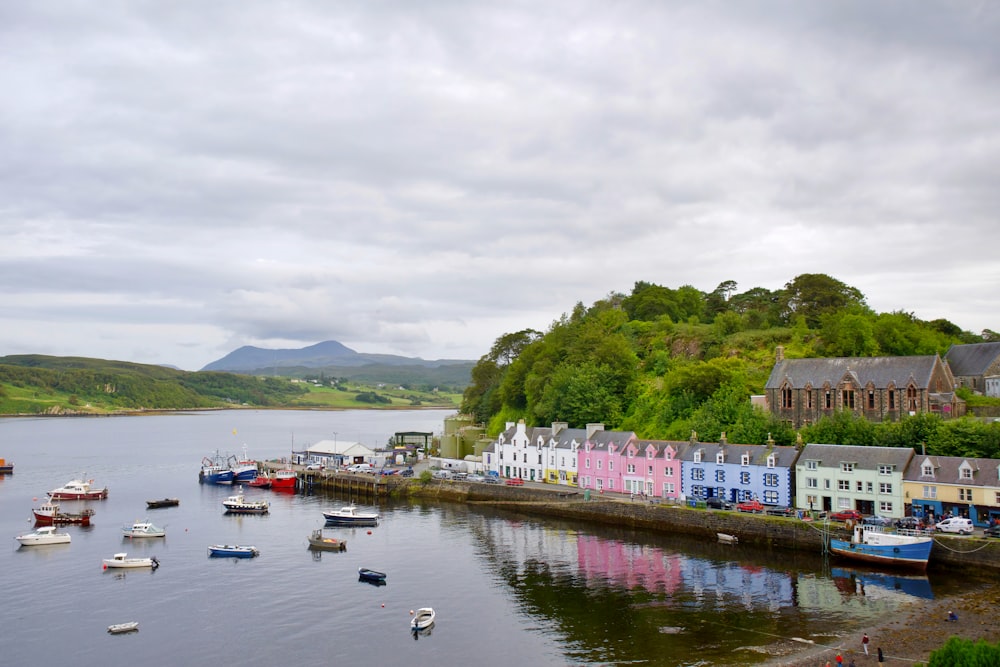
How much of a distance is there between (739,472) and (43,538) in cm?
5691

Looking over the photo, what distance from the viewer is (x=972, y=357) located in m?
73.2

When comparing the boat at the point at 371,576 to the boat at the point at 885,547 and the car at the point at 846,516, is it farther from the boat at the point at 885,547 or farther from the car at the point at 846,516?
the car at the point at 846,516

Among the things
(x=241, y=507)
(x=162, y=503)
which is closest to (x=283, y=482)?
(x=162, y=503)

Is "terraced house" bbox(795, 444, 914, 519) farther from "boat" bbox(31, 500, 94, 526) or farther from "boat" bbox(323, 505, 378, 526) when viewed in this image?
"boat" bbox(31, 500, 94, 526)

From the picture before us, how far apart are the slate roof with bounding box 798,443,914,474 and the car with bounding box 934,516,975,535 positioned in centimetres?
548

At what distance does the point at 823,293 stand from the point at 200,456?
111046 mm

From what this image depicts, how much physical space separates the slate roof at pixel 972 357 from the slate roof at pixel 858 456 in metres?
23.6

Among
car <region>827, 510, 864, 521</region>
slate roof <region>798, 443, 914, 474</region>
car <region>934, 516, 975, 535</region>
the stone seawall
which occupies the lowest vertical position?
the stone seawall

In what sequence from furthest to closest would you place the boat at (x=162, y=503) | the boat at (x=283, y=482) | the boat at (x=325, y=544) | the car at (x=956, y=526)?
the boat at (x=283, y=482)
the boat at (x=162, y=503)
the boat at (x=325, y=544)
the car at (x=956, y=526)

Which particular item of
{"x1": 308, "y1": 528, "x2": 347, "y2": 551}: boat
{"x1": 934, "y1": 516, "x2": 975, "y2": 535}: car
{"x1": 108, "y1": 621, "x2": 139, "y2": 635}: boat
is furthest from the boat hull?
{"x1": 108, "y1": 621, "x2": 139, "y2": 635}: boat

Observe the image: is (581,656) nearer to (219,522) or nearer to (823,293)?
(219,522)

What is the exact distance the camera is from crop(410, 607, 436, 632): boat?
37906 mm

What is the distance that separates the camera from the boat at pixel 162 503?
255ft

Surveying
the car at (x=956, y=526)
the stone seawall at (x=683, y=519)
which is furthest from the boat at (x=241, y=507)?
the car at (x=956, y=526)
